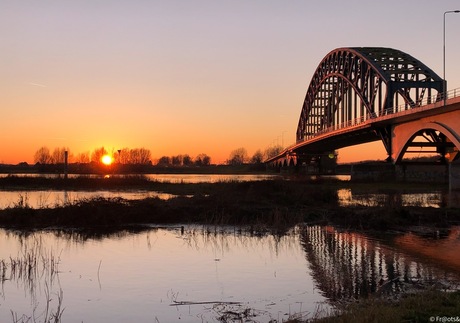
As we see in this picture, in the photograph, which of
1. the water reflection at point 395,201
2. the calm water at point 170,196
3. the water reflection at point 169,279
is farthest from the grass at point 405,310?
the calm water at point 170,196

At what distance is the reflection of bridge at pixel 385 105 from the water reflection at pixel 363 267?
34.2 meters

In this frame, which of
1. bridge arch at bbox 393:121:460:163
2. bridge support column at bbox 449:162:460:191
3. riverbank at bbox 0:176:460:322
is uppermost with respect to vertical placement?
bridge arch at bbox 393:121:460:163

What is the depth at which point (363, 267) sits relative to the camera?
1599 centimetres

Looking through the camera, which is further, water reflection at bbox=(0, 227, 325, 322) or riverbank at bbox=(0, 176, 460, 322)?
riverbank at bbox=(0, 176, 460, 322)

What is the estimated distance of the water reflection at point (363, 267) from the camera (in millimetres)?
13438

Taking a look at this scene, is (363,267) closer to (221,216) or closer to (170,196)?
(221,216)

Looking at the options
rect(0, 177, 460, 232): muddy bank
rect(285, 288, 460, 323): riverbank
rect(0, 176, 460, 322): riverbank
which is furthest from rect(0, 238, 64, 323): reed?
rect(0, 177, 460, 232): muddy bank

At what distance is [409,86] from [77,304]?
72557 millimetres

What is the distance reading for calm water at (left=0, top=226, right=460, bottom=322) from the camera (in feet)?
39.6

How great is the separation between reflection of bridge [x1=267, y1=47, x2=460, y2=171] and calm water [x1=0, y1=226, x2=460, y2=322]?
35541mm

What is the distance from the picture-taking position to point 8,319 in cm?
1123

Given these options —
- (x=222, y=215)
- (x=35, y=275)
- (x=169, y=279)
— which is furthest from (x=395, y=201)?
(x=35, y=275)

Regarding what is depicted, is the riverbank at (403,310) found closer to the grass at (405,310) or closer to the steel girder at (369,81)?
the grass at (405,310)

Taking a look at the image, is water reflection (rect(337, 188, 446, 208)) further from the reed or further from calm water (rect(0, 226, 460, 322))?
the reed
